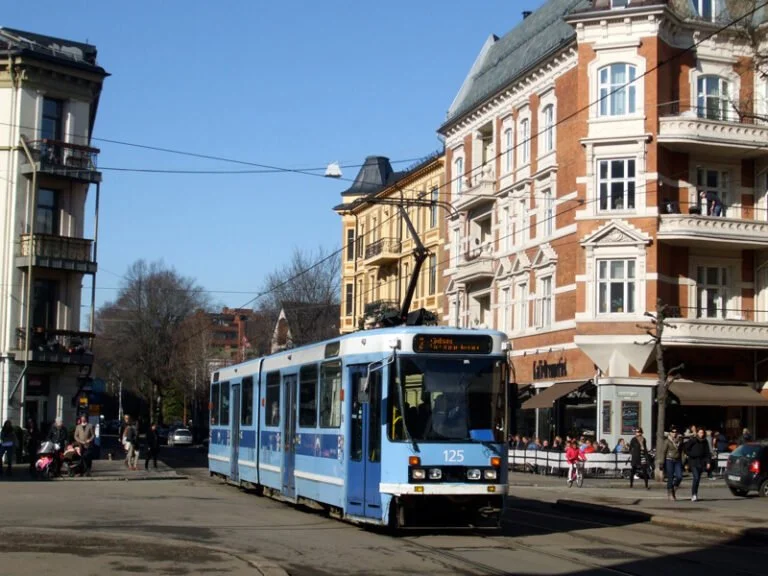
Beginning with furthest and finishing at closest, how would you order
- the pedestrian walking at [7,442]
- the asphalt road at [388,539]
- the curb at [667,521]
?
the pedestrian walking at [7,442] → the curb at [667,521] → the asphalt road at [388,539]

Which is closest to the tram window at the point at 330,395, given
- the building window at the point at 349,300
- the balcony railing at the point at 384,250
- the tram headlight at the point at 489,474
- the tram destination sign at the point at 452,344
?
the tram destination sign at the point at 452,344

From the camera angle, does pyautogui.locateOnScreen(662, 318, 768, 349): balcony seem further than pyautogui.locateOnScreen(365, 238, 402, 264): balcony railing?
No

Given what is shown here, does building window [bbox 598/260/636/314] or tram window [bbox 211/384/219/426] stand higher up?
building window [bbox 598/260/636/314]

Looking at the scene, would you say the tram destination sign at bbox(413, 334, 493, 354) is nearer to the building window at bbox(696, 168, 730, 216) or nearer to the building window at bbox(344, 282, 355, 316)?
the building window at bbox(696, 168, 730, 216)

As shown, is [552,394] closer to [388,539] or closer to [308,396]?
[308,396]

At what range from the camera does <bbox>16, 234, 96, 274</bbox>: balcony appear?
4441 cm

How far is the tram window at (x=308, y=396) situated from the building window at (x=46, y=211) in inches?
1039

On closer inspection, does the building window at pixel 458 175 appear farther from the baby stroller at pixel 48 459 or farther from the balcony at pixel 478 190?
the baby stroller at pixel 48 459

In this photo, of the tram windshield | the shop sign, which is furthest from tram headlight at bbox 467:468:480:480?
the shop sign

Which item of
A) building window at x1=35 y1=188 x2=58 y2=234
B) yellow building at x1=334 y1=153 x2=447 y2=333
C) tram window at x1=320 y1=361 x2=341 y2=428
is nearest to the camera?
tram window at x1=320 y1=361 x2=341 y2=428

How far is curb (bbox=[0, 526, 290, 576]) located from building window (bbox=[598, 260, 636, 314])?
29705mm

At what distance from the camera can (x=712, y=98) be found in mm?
45469

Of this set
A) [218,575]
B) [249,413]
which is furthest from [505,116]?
[218,575]

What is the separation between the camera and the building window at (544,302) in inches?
1889
